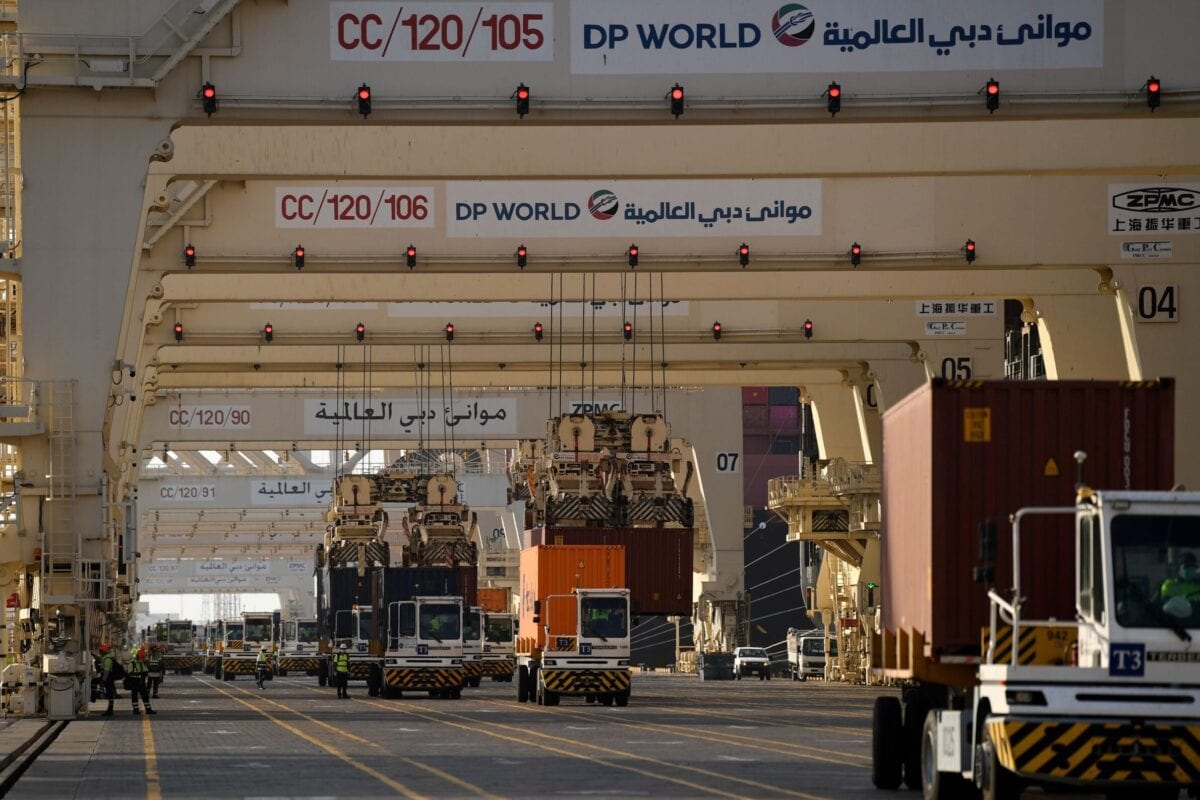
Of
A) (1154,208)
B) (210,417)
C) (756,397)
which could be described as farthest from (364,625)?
(756,397)

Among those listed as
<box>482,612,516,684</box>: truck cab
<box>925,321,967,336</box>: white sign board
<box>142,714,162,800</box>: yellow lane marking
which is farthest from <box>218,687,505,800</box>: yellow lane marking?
<box>482,612,516,684</box>: truck cab

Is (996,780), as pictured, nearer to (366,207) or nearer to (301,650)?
(366,207)

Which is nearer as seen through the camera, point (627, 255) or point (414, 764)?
point (414, 764)

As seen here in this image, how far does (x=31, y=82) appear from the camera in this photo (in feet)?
94.5

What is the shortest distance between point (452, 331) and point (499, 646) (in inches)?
993

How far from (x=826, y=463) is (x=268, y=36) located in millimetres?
33876

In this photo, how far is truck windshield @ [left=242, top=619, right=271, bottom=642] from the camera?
78.8 metres

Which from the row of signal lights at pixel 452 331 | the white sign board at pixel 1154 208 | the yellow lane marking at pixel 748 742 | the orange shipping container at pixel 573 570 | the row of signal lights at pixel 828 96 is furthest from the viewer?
the row of signal lights at pixel 452 331

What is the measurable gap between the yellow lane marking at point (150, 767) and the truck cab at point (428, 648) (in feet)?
42.7

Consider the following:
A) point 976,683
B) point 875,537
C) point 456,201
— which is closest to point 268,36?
point 456,201

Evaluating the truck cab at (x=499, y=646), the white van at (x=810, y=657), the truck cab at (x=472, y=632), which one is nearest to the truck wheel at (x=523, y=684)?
the truck cab at (x=472, y=632)

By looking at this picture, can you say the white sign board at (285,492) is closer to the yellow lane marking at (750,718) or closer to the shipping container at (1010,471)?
the yellow lane marking at (750,718)

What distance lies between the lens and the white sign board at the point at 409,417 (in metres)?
60.7

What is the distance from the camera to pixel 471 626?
50406mm
